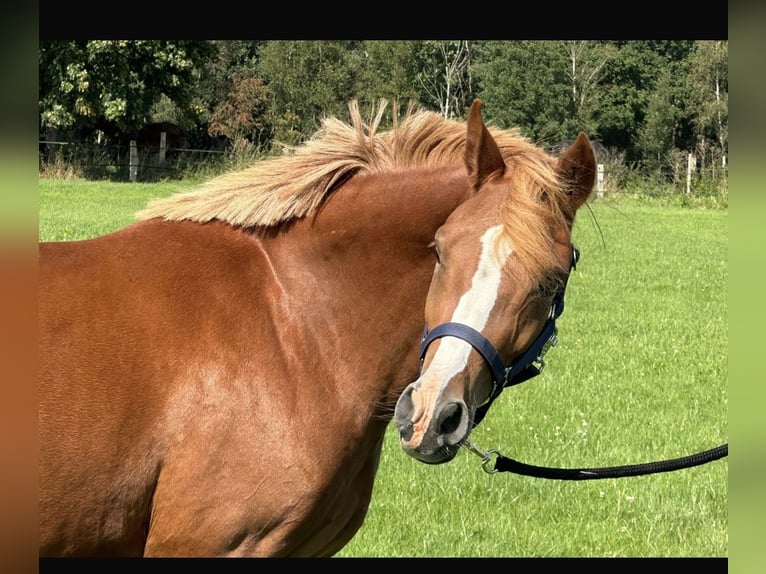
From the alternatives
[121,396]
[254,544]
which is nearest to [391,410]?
[254,544]

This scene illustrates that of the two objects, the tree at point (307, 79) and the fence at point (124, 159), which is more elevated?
the tree at point (307, 79)

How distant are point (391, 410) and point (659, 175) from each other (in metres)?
29.4

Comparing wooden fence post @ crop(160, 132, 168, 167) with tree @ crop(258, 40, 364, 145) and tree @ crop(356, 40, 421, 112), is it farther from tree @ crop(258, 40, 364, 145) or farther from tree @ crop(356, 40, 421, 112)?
tree @ crop(356, 40, 421, 112)

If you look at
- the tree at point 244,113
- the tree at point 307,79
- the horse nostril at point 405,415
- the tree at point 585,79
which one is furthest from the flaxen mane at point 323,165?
the tree at point 585,79

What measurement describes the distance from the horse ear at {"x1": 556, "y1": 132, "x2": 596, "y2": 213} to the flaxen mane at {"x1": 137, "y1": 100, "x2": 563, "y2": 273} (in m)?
0.16

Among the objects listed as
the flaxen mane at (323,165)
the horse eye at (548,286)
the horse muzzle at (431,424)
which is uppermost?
the flaxen mane at (323,165)

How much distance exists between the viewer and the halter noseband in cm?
234

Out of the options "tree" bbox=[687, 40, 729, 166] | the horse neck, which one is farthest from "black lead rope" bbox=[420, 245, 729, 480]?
"tree" bbox=[687, 40, 729, 166]

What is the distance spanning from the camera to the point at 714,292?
12.4 metres

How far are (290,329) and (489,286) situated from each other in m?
0.81

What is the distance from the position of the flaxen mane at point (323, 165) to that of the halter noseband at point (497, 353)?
2.05 feet

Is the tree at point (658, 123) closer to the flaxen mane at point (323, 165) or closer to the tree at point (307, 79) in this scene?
the tree at point (307, 79)

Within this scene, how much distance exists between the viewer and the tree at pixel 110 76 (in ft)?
96.9

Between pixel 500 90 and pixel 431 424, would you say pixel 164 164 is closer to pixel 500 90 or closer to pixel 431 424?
pixel 500 90
